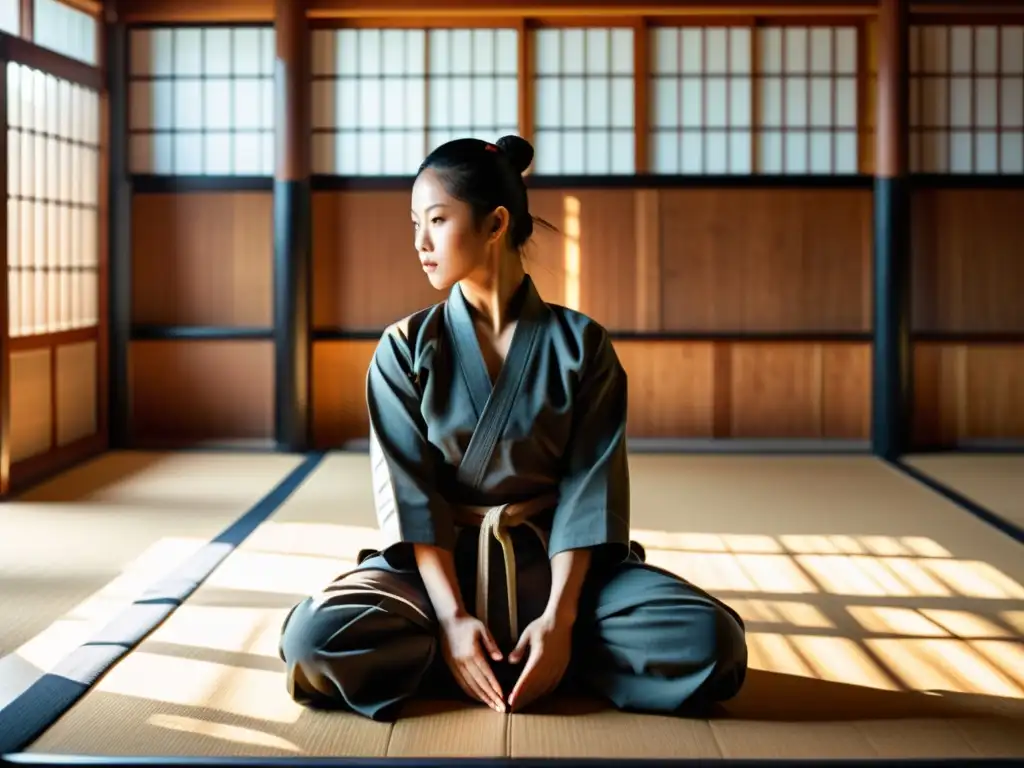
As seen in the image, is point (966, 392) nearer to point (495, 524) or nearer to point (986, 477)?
point (986, 477)

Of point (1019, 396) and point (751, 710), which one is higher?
point (1019, 396)

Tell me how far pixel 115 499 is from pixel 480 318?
2.66 m

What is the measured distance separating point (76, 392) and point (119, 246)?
0.78m

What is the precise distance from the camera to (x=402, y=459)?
251 cm

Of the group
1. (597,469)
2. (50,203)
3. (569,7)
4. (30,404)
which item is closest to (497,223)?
(597,469)

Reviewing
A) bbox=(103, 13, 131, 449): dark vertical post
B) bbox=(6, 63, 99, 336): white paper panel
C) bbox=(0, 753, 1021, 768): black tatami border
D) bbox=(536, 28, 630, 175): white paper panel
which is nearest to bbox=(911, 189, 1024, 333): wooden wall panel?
bbox=(536, 28, 630, 175): white paper panel

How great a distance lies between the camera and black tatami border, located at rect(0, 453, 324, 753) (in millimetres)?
2326

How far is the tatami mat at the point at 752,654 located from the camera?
2.29 metres

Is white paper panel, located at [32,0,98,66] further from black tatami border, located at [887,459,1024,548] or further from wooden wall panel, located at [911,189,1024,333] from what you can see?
black tatami border, located at [887,459,1024,548]

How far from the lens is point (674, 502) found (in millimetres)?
4859

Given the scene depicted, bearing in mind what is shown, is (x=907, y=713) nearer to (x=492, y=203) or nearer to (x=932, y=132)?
(x=492, y=203)

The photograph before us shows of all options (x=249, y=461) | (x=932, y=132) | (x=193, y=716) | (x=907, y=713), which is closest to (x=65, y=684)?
(x=193, y=716)

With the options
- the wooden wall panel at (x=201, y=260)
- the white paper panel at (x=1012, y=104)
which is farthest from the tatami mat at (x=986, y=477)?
the wooden wall panel at (x=201, y=260)

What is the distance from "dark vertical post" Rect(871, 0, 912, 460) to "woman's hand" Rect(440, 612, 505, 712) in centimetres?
400
